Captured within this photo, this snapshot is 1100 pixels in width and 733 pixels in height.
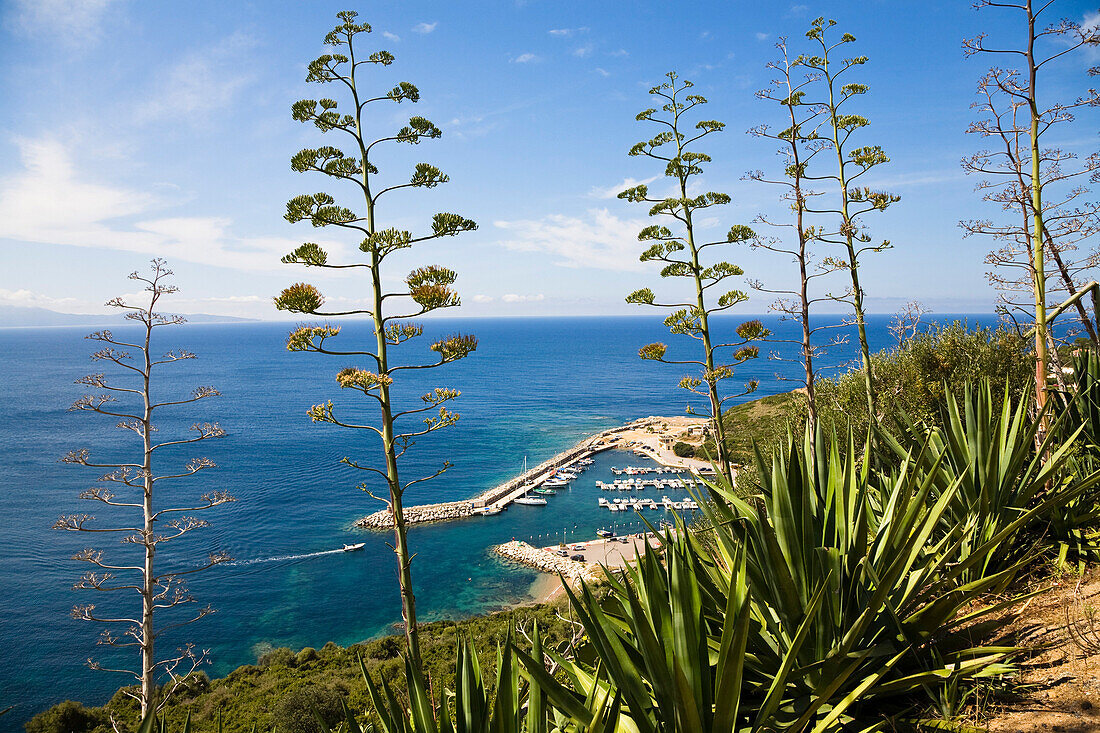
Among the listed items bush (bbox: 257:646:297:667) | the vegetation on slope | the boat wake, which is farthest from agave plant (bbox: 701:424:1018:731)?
the boat wake

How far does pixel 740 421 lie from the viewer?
50.2 metres

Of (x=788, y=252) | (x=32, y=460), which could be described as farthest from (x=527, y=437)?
(x=788, y=252)

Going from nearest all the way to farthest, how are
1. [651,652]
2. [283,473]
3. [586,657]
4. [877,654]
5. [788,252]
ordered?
[651,652]
[877,654]
[586,657]
[788,252]
[283,473]

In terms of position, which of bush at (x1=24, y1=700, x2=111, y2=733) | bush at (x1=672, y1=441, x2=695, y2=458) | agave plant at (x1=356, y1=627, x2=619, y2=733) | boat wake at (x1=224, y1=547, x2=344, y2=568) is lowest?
boat wake at (x1=224, y1=547, x2=344, y2=568)

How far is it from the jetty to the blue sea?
4.73 feet

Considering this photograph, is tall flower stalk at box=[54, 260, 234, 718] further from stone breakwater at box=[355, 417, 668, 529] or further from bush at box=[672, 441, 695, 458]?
bush at box=[672, 441, 695, 458]

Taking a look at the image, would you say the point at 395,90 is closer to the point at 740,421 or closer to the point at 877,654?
the point at 877,654

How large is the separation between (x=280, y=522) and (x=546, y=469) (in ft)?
76.5

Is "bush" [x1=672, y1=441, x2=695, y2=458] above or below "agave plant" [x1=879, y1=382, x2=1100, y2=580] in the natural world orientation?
below

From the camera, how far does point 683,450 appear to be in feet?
184

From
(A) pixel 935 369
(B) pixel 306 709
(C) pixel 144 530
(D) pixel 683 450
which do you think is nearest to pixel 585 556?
(B) pixel 306 709

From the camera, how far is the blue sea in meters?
29.2

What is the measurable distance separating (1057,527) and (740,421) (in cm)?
4831

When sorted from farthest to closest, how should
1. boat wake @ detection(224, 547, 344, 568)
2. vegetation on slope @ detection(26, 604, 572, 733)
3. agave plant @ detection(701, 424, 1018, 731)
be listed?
boat wake @ detection(224, 547, 344, 568)
vegetation on slope @ detection(26, 604, 572, 733)
agave plant @ detection(701, 424, 1018, 731)
